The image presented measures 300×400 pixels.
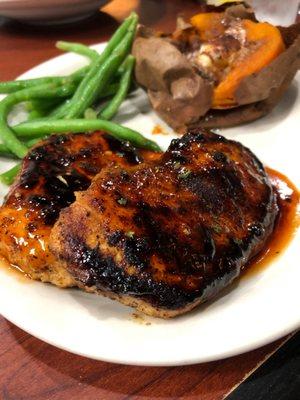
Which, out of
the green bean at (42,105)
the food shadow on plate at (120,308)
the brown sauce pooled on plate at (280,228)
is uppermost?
the brown sauce pooled on plate at (280,228)

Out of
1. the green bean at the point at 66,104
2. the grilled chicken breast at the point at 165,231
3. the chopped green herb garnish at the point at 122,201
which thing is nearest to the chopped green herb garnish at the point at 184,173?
the grilled chicken breast at the point at 165,231

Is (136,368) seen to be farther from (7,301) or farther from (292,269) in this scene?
(292,269)

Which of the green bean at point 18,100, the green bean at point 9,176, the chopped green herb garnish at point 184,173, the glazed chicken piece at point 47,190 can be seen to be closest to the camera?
the glazed chicken piece at point 47,190

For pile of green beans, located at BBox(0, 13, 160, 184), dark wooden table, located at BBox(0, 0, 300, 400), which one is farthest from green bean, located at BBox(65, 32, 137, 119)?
dark wooden table, located at BBox(0, 0, 300, 400)

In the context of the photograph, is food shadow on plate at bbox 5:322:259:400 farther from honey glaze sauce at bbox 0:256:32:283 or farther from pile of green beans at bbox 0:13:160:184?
pile of green beans at bbox 0:13:160:184

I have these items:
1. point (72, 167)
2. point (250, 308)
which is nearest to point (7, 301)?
point (72, 167)

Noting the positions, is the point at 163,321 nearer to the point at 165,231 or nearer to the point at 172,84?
the point at 165,231

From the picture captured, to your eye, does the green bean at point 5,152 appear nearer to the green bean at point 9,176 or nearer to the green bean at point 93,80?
the green bean at point 9,176

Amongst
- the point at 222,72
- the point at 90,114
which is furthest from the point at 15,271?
the point at 222,72
